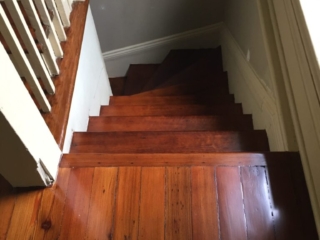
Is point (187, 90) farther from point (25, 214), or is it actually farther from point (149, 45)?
point (25, 214)

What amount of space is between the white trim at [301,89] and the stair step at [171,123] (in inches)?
21.1

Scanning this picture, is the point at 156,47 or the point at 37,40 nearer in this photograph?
the point at 37,40

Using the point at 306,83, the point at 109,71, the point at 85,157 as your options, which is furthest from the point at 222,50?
the point at 85,157

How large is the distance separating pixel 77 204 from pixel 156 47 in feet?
7.59

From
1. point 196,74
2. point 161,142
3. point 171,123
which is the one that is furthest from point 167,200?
point 196,74

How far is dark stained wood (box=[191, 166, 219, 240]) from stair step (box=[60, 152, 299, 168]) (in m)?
0.04

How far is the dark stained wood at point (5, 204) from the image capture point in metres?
1.10

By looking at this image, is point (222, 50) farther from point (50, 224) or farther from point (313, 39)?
point (50, 224)

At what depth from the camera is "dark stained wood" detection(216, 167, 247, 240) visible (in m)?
1.06

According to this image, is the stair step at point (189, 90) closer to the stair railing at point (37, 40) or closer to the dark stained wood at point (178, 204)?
the stair railing at point (37, 40)

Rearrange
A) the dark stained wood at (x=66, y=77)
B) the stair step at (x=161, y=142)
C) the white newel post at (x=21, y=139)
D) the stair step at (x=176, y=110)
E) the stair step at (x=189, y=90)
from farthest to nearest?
the stair step at (x=189, y=90) < the stair step at (x=176, y=110) < the stair step at (x=161, y=142) < the dark stained wood at (x=66, y=77) < the white newel post at (x=21, y=139)

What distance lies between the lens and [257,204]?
3.61 feet

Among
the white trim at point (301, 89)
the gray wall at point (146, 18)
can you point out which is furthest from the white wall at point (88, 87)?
the white trim at point (301, 89)

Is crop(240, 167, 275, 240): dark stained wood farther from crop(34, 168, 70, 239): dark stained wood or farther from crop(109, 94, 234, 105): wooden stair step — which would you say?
crop(109, 94, 234, 105): wooden stair step
